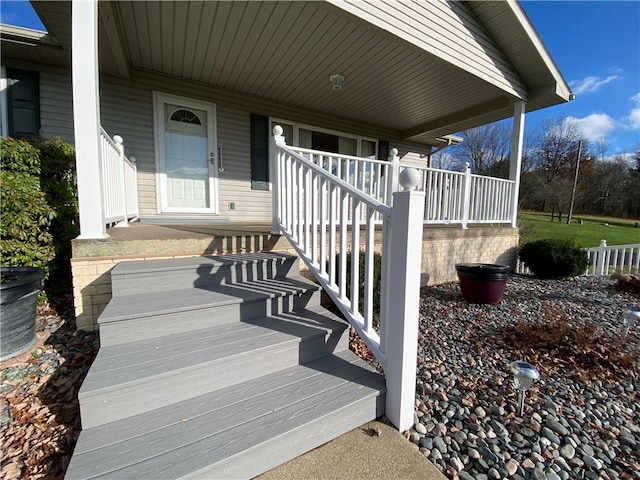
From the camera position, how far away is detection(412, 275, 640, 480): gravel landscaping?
135 cm

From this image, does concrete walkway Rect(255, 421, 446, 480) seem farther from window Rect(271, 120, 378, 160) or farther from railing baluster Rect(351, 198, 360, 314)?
window Rect(271, 120, 378, 160)

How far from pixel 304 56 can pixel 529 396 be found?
4432 mm

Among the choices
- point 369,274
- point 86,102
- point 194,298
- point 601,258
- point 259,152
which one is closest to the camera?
point 369,274

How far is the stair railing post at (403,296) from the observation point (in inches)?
54.8

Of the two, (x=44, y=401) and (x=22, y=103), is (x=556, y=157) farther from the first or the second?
(x=44, y=401)

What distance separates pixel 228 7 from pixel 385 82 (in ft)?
8.62

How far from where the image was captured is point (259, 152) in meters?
5.23

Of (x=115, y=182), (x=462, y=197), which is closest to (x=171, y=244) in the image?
(x=115, y=182)

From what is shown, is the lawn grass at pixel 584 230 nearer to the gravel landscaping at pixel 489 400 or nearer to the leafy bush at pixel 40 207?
the gravel landscaping at pixel 489 400

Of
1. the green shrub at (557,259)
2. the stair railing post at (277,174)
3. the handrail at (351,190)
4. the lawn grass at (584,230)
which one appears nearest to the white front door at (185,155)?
the stair railing post at (277,174)

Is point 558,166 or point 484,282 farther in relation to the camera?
point 558,166

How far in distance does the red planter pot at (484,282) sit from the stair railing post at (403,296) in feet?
7.97

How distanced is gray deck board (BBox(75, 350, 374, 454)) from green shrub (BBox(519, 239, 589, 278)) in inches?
198

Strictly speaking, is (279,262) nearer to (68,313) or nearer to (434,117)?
(68,313)
